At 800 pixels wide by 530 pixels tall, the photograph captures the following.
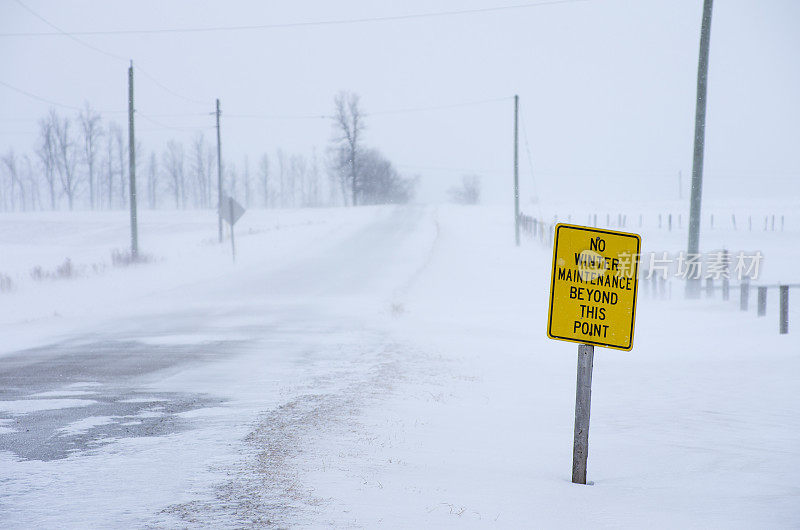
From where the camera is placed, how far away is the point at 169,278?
25.5 meters

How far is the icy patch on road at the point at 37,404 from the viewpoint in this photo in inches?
294

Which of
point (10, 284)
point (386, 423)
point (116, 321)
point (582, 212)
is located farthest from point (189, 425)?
point (582, 212)

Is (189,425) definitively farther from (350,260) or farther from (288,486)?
(350,260)

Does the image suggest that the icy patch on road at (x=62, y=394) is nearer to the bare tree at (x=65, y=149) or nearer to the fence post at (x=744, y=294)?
the fence post at (x=744, y=294)

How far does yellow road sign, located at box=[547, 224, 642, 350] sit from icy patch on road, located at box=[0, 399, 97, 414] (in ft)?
17.8

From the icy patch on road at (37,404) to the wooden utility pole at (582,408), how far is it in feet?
17.4

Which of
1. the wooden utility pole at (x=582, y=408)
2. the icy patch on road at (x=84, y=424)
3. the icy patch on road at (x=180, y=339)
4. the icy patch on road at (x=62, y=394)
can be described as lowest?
the icy patch on road at (x=180, y=339)

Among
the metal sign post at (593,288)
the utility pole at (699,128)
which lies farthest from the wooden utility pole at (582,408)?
the utility pole at (699,128)

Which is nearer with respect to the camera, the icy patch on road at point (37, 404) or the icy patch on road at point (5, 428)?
the icy patch on road at point (5, 428)

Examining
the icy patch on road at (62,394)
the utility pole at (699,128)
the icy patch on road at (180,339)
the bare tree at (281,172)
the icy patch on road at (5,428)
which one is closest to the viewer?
the icy patch on road at (5,428)

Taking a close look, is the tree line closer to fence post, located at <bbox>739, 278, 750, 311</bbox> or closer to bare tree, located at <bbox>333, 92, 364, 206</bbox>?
bare tree, located at <bbox>333, 92, 364, 206</bbox>

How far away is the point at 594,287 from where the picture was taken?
512 cm

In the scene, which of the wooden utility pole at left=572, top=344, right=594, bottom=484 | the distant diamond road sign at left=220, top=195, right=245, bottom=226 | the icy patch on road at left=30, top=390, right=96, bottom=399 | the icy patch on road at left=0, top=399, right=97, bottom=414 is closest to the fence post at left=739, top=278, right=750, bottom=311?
the wooden utility pole at left=572, top=344, right=594, bottom=484

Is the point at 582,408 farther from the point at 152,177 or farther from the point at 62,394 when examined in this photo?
the point at 152,177
